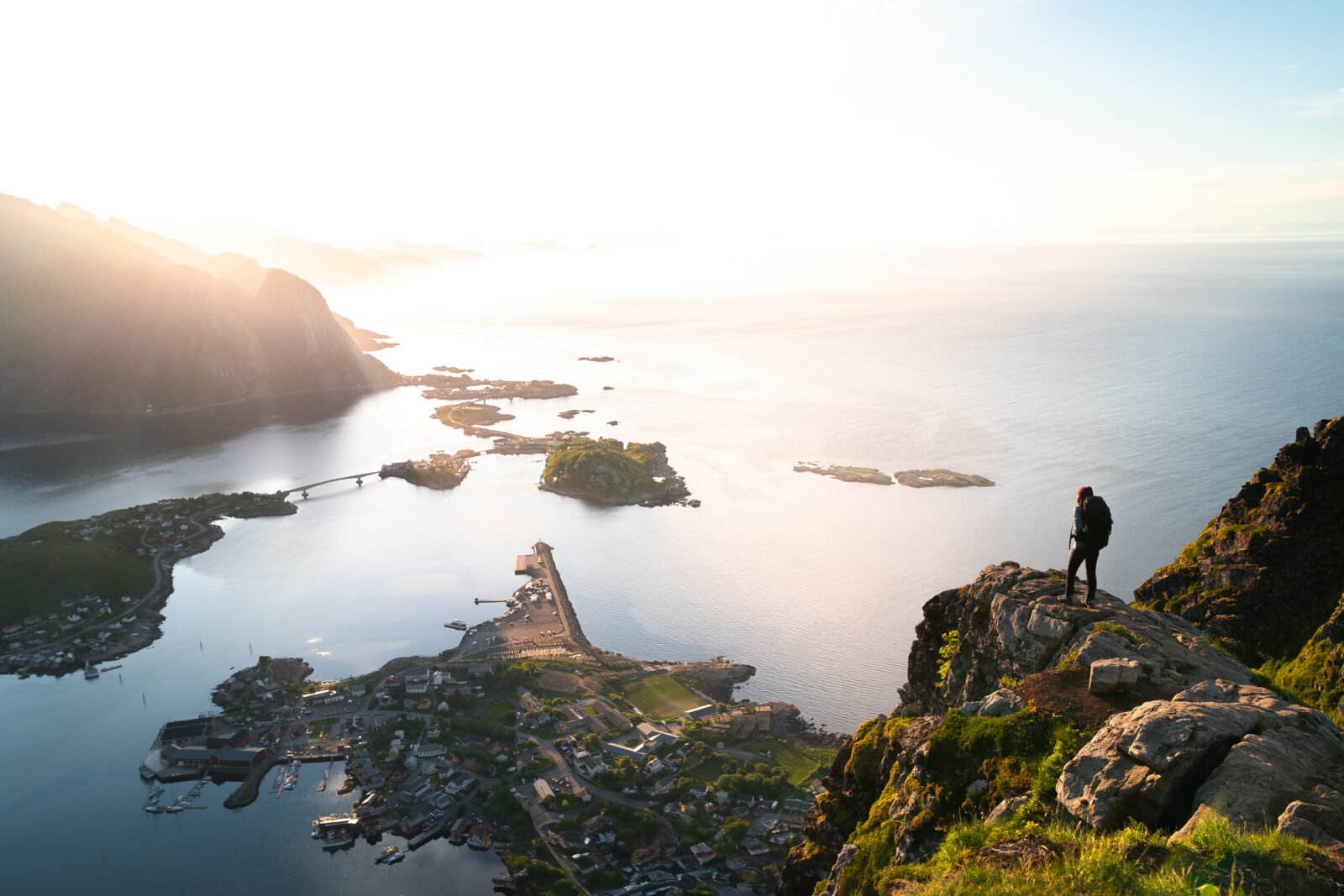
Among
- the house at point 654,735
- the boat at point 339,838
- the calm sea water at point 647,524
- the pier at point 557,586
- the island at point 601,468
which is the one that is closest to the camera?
the boat at point 339,838

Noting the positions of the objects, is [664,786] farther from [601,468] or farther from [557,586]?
[601,468]

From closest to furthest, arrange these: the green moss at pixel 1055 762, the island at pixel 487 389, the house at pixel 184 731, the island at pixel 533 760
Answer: the green moss at pixel 1055 762, the island at pixel 533 760, the house at pixel 184 731, the island at pixel 487 389

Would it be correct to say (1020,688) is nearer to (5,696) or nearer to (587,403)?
(5,696)

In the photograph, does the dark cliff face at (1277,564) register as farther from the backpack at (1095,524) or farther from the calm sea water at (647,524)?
the calm sea water at (647,524)

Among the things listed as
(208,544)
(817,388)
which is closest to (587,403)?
(817,388)

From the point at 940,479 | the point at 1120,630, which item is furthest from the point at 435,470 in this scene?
the point at 1120,630

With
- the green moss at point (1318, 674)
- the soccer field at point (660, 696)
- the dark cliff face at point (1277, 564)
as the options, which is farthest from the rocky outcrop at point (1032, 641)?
the soccer field at point (660, 696)
